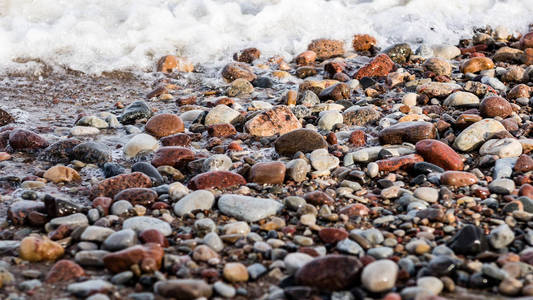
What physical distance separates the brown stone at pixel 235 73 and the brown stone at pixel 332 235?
115 inches

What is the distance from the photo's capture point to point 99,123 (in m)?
4.10

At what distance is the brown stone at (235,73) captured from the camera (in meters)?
5.16

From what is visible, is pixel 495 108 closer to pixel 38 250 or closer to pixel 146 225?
pixel 146 225

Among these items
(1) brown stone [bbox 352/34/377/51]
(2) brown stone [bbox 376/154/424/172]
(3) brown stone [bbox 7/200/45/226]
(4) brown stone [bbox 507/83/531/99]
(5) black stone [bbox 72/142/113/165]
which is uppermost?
(1) brown stone [bbox 352/34/377/51]

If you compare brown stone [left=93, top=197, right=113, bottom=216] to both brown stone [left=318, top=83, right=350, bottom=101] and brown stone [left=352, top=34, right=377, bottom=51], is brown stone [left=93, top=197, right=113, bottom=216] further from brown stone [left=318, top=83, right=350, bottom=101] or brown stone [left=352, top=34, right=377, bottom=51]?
brown stone [left=352, top=34, right=377, bottom=51]

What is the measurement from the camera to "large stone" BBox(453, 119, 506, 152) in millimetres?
3461

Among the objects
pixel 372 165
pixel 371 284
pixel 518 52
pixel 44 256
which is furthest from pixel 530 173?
pixel 518 52

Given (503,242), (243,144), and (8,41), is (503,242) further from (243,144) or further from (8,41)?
(8,41)

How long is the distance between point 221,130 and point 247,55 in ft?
6.70

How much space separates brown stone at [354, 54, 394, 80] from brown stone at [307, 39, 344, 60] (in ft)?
2.78

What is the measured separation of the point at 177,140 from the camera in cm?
377

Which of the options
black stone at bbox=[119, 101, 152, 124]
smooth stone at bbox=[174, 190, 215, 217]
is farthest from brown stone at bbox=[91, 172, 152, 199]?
black stone at bbox=[119, 101, 152, 124]

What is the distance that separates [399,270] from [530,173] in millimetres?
1372

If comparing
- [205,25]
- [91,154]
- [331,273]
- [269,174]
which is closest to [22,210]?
[91,154]
